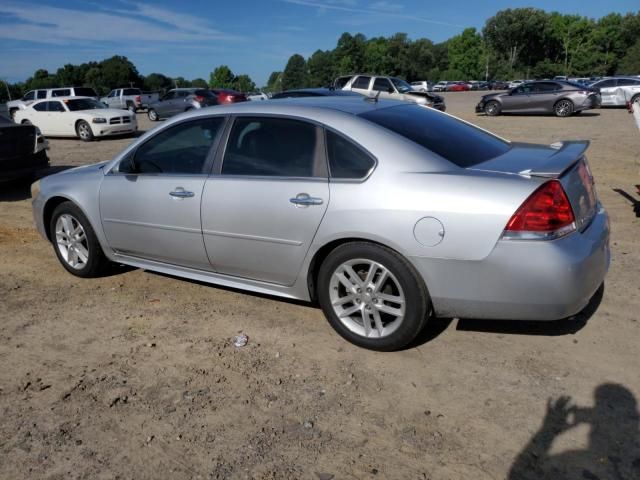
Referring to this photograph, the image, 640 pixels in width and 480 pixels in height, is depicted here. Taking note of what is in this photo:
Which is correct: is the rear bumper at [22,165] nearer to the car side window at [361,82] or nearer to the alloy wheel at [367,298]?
the alloy wheel at [367,298]

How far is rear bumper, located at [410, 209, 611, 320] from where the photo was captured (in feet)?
9.46

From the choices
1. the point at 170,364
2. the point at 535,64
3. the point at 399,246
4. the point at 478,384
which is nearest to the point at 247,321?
the point at 170,364

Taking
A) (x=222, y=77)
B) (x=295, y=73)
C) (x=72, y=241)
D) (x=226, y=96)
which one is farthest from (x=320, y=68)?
(x=72, y=241)

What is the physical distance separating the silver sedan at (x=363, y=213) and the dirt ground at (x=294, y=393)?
0.34m

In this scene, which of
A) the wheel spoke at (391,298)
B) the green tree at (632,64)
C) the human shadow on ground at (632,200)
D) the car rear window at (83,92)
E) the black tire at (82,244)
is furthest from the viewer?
the green tree at (632,64)

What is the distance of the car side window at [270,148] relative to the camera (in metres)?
3.59

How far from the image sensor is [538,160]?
11.2 feet

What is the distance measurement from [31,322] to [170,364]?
145 cm

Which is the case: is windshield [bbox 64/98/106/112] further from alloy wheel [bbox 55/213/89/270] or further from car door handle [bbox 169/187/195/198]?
car door handle [bbox 169/187/195/198]

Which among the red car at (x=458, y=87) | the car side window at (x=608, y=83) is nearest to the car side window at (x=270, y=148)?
the car side window at (x=608, y=83)

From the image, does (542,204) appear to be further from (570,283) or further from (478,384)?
(478,384)

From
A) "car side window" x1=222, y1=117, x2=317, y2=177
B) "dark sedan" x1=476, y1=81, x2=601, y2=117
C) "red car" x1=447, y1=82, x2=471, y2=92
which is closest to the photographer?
"car side window" x1=222, y1=117, x2=317, y2=177

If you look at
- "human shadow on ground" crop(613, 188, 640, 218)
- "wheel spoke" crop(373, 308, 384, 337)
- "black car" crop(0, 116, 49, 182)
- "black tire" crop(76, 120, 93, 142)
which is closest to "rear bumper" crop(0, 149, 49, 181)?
"black car" crop(0, 116, 49, 182)

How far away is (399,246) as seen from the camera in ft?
10.3
